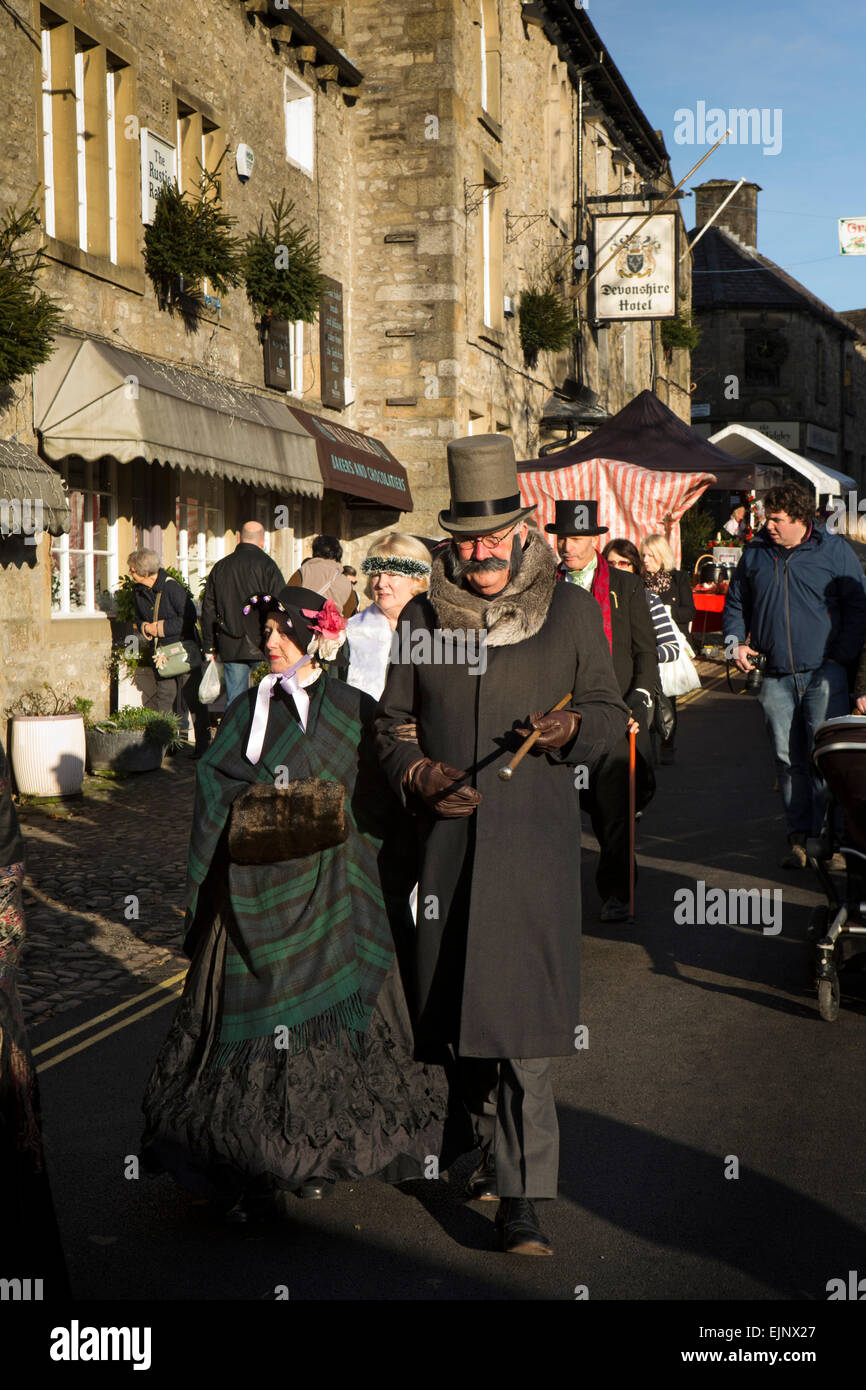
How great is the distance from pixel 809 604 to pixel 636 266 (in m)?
18.1

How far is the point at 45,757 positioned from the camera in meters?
11.1

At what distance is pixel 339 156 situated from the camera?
777 inches

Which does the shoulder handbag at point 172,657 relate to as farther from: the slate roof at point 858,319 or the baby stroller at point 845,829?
the slate roof at point 858,319

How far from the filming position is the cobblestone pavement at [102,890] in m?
6.61

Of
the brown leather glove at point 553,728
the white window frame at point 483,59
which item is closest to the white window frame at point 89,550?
the brown leather glove at point 553,728

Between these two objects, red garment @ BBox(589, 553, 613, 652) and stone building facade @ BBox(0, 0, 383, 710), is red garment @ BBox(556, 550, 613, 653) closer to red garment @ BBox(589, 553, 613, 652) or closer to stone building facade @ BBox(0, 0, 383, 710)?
red garment @ BBox(589, 553, 613, 652)

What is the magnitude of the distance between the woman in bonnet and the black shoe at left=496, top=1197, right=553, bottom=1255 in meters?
0.36

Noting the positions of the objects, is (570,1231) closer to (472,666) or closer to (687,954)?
(472,666)

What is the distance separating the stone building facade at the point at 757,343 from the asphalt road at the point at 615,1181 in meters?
42.6

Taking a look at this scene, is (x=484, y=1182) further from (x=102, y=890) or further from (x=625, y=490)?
(x=625, y=490)

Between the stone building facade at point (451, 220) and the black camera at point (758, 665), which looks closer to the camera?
the black camera at point (758, 665)

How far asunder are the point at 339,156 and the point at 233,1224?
17.9 metres

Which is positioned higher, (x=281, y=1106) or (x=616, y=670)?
(x=616, y=670)

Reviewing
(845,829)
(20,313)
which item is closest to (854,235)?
(20,313)
